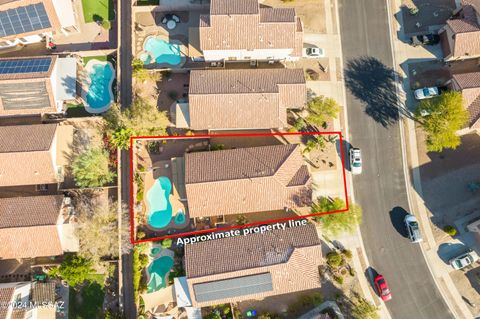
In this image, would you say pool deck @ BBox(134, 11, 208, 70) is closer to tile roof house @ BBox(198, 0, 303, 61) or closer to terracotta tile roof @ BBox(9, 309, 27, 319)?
tile roof house @ BBox(198, 0, 303, 61)

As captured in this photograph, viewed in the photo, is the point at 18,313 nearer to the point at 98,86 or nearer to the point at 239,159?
the point at 98,86

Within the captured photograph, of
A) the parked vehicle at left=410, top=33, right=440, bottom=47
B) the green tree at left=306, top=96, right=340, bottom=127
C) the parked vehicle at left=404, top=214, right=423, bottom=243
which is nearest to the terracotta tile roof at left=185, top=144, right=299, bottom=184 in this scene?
the green tree at left=306, top=96, right=340, bottom=127

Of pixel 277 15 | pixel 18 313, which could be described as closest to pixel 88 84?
pixel 277 15

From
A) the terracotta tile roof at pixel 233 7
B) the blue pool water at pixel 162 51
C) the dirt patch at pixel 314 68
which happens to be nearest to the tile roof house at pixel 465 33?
the dirt patch at pixel 314 68

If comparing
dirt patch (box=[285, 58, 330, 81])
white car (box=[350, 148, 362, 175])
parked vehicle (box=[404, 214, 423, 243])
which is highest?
dirt patch (box=[285, 58, 330, 81])

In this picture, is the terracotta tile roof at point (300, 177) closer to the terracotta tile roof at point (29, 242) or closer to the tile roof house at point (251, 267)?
the tile roof house at point (251, 267)

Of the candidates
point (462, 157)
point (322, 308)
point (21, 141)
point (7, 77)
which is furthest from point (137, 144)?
point (462, 157)

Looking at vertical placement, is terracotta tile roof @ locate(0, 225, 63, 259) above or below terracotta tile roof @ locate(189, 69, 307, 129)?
below
